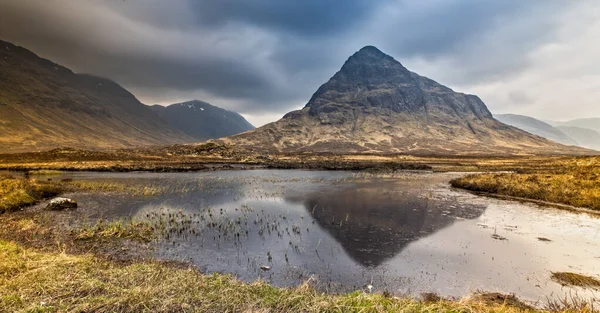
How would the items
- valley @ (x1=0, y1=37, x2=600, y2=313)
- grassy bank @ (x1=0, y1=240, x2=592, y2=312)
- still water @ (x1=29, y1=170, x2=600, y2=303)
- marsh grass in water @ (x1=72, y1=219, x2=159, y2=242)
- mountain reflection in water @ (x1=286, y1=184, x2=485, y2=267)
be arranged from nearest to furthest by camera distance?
grassy bank @ (x1=0, y1=240, x2=592, y2=312) < valley @ (x1=0, y1=37, x2=600, y2=313) < still water @ (x1=29, y1=170, x2=600, y2=303) < marsh grass in water @ (x1=72, y1=219, x2=159, y2=242) < mountain reflection in water @ (x1=286, y1=184, x2=485, y2=267)

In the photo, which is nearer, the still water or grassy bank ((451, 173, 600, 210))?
the still water

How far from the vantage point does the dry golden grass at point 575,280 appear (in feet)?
46.7

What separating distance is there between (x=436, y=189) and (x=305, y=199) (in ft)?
76.9

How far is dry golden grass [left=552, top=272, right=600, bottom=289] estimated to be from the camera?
14242 millimetres

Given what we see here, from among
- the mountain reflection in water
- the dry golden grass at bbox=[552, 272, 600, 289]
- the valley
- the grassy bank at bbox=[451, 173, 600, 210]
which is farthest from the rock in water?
the grassy bank at bbox=[451, 173, 600, 210]

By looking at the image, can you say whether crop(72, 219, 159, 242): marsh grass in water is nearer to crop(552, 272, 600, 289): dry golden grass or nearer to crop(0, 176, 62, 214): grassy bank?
crop(0, 176, 62, 214): grassy bank

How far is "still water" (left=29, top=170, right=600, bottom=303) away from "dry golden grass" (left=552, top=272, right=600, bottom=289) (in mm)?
570

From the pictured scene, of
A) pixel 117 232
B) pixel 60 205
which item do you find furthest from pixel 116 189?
pixel 117 232

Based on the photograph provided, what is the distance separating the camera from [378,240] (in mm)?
21703

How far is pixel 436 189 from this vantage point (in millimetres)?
46938

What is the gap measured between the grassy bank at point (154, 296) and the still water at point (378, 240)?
3879mm

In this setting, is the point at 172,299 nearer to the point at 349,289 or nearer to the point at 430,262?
the point at 349,289

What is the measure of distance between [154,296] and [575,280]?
19.9 meters

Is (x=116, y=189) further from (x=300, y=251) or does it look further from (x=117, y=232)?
(x=300, y=251)
